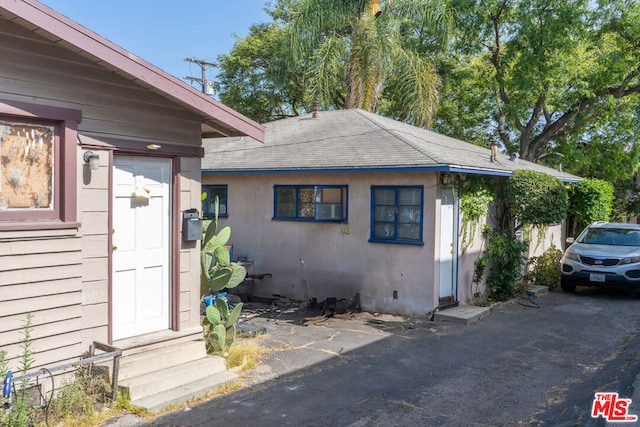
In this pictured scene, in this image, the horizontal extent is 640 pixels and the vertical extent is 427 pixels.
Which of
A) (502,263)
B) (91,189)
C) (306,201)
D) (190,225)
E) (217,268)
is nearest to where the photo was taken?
(91,189)

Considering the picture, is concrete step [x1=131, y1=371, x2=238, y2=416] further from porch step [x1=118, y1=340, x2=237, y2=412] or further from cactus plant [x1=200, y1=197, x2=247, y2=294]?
cactus plant [x1=200, y1=197, x2=247, y2=294]

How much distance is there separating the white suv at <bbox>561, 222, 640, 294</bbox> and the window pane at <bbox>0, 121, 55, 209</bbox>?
450 inches

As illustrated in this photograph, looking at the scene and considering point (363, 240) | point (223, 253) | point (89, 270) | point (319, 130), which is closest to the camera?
point (89, 270)

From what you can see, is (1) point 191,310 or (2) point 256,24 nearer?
(1) point 191,310

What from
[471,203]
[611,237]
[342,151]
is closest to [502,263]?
[471,203]

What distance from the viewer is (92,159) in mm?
5391

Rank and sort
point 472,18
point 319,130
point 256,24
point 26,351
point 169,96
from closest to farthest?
point 26,351
point 169,96
point 319,130
point 472,18
point 256,24

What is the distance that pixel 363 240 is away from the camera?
1059cm

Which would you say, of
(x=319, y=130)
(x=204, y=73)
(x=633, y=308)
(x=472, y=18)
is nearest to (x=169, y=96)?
(x=319, y=130)

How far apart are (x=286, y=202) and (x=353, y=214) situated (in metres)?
1.77

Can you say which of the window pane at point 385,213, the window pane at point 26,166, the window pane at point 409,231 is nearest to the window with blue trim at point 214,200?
the window pane at point 385,213

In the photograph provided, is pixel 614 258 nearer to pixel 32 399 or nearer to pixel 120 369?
pixel 120 369

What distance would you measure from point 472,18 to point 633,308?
15.0m

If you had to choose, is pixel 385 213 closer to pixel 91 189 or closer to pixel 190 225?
pixel 190 225
